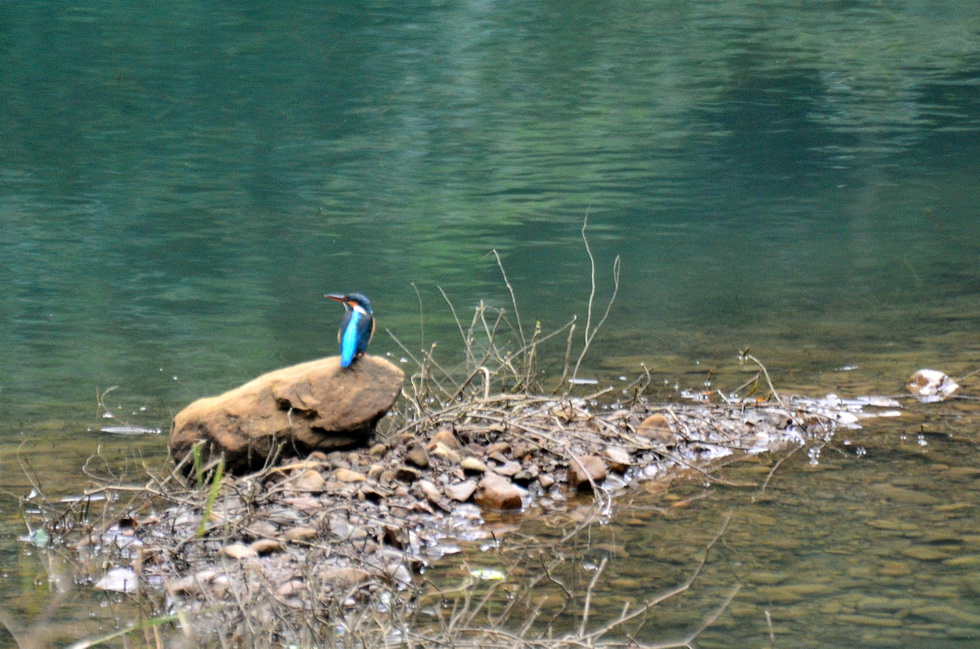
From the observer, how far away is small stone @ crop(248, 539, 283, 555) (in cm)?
479

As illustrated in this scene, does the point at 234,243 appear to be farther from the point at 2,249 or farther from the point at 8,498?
the point at 8,498

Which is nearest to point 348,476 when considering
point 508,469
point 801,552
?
point 508,469

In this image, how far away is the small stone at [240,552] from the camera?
15.4 feet

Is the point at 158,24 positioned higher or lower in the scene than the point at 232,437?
lower

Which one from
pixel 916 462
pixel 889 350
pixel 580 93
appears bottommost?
pixel 580 93

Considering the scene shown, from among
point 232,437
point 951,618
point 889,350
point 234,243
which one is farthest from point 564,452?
point 234,243

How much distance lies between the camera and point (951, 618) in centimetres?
423

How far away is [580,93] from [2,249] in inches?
545

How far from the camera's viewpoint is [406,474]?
18.3 ft

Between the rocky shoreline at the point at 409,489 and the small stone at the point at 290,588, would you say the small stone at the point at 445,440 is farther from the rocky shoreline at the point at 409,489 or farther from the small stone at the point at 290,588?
the small stone at the point at 290,588

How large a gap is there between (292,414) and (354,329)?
1.56 feet

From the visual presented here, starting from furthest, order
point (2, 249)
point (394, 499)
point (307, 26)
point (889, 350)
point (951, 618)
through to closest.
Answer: point (307, 26) < point (2, 249) < point (889, 350) < point (394, 499) < point (951, 618)

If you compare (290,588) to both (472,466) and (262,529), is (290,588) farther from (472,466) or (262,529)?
(472,466)

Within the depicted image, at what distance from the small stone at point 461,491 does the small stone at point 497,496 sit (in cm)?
3
